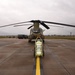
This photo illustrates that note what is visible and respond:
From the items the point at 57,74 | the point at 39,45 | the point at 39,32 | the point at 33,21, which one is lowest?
the point at 57,74

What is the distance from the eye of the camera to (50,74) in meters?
5.39

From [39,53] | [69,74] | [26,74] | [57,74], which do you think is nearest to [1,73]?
[26,74]

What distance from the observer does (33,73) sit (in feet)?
18.1

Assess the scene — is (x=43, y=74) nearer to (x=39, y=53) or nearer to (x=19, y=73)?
(x=19, y=73)

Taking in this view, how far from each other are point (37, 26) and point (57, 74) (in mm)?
15036

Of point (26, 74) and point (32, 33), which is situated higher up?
point (32, 33)

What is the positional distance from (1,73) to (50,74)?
6.90 ft

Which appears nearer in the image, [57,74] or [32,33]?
[57,74]

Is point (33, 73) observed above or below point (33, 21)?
below

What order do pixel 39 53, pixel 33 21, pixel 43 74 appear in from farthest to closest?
pixel 33 21
pixel 39 53
pixel 43 74

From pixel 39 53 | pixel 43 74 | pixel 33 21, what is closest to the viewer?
pixel 43 74

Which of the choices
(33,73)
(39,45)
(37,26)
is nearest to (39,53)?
(39,45)

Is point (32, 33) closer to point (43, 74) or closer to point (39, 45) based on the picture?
point (39, 45)

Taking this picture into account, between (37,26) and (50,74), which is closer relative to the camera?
(50,74)
